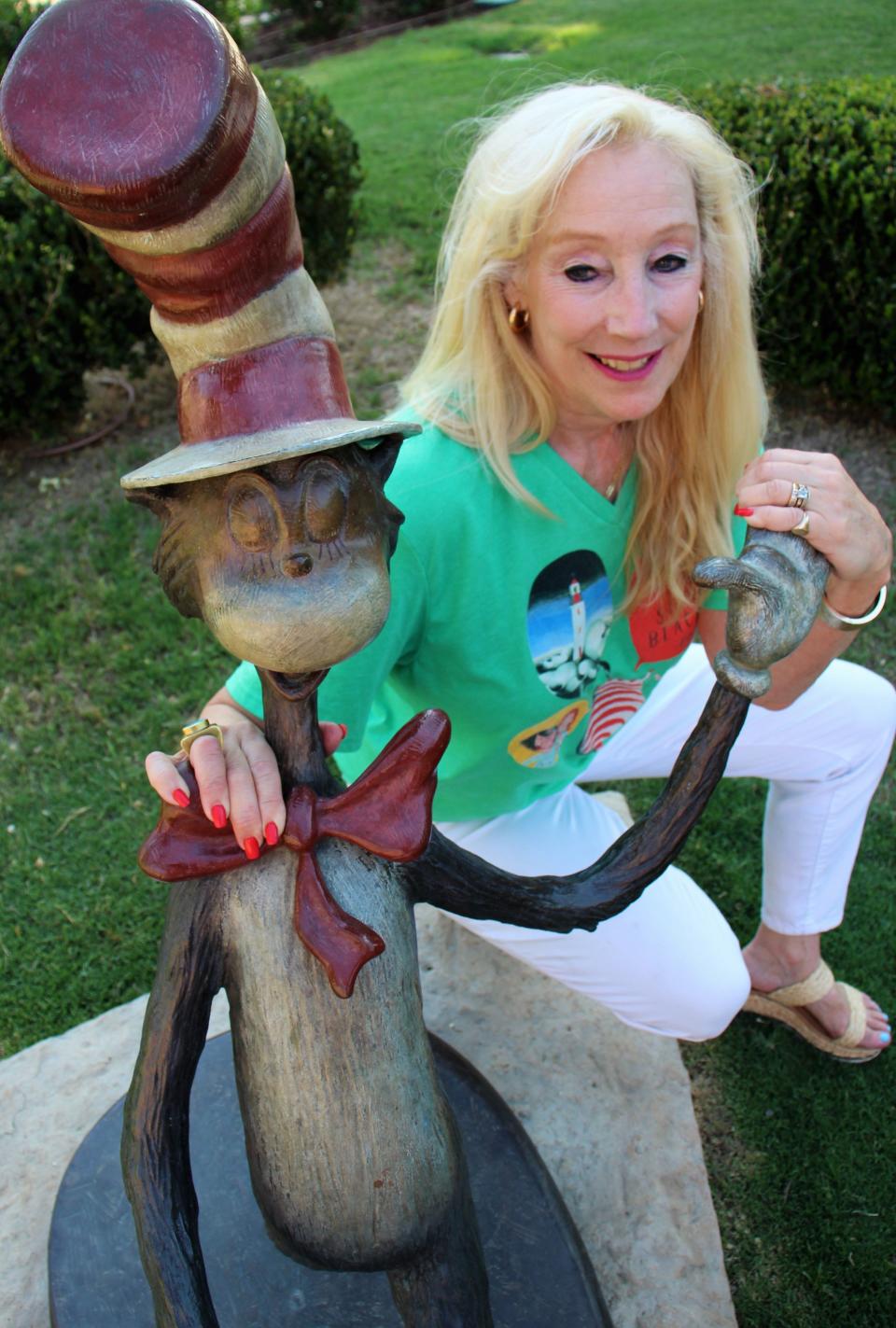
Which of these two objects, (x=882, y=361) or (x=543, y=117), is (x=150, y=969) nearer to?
(x=543, y=117)

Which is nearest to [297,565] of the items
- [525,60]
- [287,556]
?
[287,556]

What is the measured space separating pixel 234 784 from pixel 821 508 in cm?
80

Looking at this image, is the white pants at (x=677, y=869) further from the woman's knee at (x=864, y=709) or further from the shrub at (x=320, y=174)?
the shrub at (x=320, y=174)

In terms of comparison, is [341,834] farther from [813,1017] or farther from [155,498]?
[813,1017]

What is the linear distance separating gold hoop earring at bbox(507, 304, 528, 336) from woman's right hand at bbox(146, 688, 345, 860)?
85cm

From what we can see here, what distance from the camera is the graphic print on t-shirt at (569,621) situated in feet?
6.20

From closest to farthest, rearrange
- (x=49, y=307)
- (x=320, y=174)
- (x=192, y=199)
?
1. (x=192, y=199)
2. (x=49, y=307)
3. (x=320, y=174)

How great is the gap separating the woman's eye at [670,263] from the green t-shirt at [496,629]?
323 millimetres

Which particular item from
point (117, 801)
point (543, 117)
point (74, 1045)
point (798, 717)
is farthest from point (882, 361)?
point (74, 1045)

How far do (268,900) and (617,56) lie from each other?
24.5 feet

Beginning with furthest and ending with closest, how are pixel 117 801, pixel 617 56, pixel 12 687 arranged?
1. pixel 617 56
2. pixel 12 687
3. pixel 117 801

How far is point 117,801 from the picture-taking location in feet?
10.6

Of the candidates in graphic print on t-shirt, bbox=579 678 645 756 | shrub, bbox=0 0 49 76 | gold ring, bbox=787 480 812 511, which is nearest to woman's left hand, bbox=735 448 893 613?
gold ring, bbox=787 480 812 511

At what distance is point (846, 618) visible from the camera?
1.68 m
